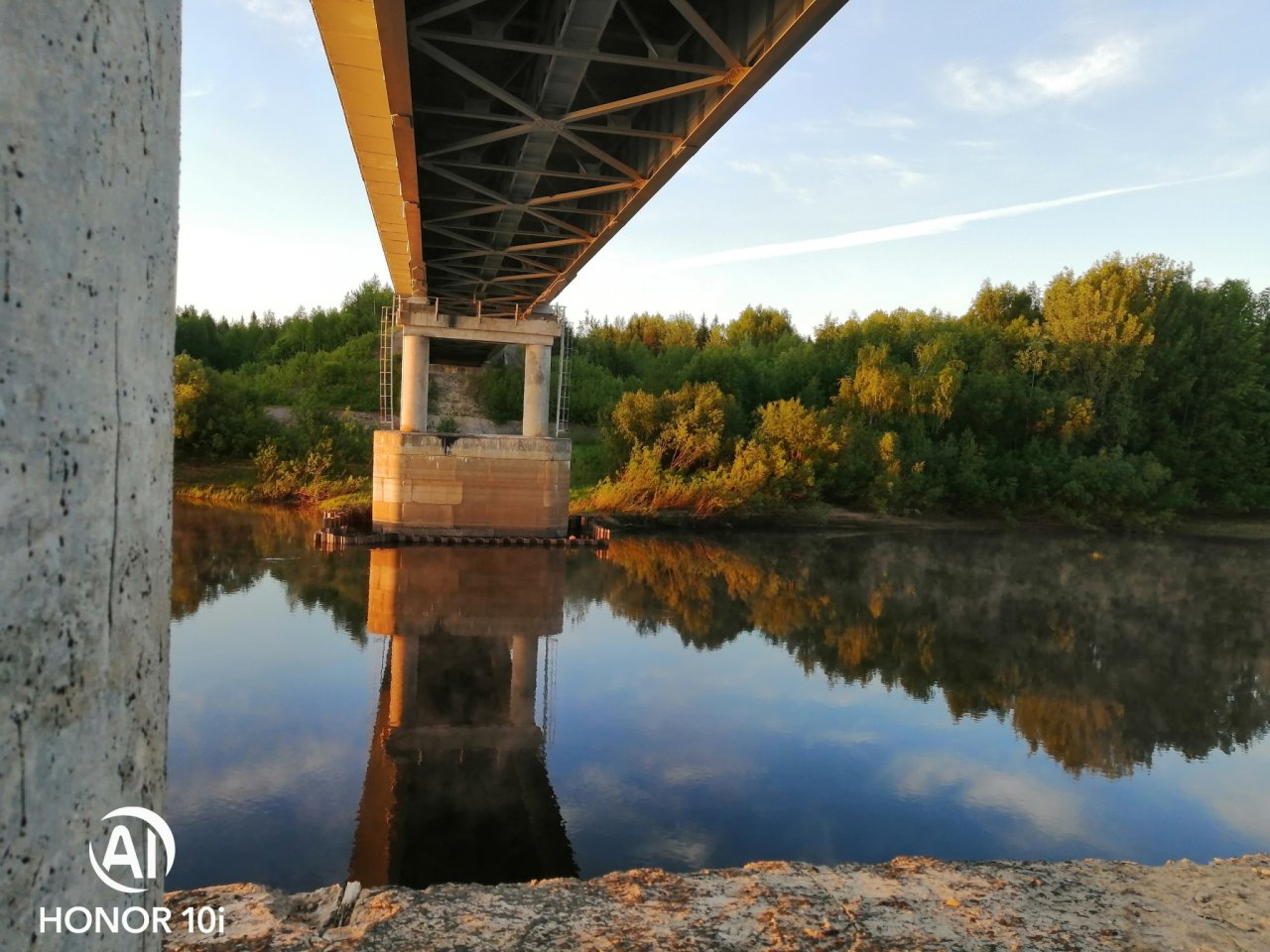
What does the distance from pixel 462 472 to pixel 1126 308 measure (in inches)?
1476

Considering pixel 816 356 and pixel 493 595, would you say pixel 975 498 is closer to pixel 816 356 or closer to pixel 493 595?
pixel 816 356

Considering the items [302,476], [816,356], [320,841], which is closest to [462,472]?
[302,476]

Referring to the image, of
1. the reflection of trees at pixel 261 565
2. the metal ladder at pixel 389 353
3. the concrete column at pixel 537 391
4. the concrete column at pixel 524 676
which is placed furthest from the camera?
the concrete column at pixel 537 391

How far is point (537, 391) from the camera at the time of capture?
2392 cm

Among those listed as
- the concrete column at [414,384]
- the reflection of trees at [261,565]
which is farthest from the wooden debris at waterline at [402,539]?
the concrete column at [414,384]

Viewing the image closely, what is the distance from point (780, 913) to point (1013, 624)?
13.9 metres

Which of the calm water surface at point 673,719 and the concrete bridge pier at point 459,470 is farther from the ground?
the concrete bridge pier at point 459,470

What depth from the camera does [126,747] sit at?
1.42 m

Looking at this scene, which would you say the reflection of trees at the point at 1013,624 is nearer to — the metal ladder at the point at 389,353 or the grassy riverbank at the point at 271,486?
the metal ladder at the point at 389,353

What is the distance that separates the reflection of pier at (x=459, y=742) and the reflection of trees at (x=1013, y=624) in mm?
2701

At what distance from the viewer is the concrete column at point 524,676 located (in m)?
10.5

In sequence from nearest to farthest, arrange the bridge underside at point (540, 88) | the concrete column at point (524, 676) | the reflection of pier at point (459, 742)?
the reflection of pier at point (459, 742)
the bridge underside at point (540, 88)
the concrete column at point (524, 676)

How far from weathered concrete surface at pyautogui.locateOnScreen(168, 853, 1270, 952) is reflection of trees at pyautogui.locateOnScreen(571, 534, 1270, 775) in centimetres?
472

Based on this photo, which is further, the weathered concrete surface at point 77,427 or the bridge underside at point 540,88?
the bridge underside at point 540,88
